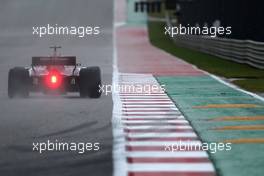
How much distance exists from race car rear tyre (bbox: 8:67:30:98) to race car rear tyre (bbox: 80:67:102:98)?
4.08ft

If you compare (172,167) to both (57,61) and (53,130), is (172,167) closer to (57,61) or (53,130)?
→ (53,130)

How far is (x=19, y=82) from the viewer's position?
50.5ft

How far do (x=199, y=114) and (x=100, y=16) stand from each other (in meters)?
45.5

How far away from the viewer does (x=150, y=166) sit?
920 centimetres

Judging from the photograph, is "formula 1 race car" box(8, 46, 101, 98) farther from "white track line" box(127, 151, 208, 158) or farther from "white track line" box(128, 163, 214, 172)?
"white track line" box(128, 163, 214, 172)

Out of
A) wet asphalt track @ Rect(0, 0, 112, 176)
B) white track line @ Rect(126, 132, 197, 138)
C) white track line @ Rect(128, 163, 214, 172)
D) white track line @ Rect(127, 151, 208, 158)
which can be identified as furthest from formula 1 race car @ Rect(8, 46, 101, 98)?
white track line @ Rect(128, 163, 214, 172)

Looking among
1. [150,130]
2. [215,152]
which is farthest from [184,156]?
[150,130]

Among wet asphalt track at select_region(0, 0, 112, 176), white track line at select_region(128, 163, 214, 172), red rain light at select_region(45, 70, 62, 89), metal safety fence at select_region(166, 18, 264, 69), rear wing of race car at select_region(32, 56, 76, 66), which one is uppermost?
rear wing of race car at select_region(32, 56, 76, 66)

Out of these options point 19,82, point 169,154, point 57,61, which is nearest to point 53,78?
point 57,61

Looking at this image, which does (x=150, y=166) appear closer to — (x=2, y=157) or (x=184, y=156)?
(x=184, y=156)

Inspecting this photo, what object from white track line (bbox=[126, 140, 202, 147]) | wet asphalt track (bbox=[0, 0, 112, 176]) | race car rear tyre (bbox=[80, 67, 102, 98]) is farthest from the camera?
race car rear tyre (bbox=[80, 67, 102, 98])

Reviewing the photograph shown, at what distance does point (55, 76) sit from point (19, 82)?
93 centimetres

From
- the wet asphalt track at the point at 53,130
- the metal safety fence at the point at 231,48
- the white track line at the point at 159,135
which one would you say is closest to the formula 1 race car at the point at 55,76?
the wet asphalt track at the point at 53,130

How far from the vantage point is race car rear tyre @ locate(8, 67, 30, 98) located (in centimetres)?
1530
